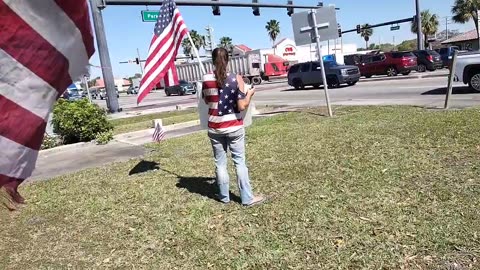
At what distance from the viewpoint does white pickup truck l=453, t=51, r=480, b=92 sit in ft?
46.2

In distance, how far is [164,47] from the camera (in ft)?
19.6

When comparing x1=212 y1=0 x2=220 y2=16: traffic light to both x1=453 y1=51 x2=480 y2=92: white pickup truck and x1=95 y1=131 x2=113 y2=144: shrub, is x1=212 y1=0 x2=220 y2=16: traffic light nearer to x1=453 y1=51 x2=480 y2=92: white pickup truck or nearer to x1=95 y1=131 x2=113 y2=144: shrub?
x1=453 y1=51 x2=480 y2=92: white pickup truck

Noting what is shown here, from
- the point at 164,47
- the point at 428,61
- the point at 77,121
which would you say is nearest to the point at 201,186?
the point at 164,47

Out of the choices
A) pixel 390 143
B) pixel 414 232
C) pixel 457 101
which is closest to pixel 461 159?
pixel 390 143

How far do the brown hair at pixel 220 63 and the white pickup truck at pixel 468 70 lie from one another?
11851 millimetres

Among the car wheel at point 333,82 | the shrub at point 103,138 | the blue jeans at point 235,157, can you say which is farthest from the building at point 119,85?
the blue jeans at point 235,157

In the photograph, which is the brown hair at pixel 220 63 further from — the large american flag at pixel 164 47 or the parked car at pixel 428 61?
the parked car at pixel 428 61

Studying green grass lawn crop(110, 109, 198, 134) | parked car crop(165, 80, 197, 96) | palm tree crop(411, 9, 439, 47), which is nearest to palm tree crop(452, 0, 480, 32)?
palm tree crop(411, 9, 439, 47)

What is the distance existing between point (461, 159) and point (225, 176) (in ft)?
10.5

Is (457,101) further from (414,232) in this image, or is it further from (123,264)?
(123,264)

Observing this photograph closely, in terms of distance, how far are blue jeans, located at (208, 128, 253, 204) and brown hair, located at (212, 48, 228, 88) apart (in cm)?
63

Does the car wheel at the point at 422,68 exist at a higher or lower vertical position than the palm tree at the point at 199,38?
lower

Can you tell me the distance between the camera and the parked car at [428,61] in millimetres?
30359

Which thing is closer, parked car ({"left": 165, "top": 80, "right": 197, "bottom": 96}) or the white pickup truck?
the white pickup truck
